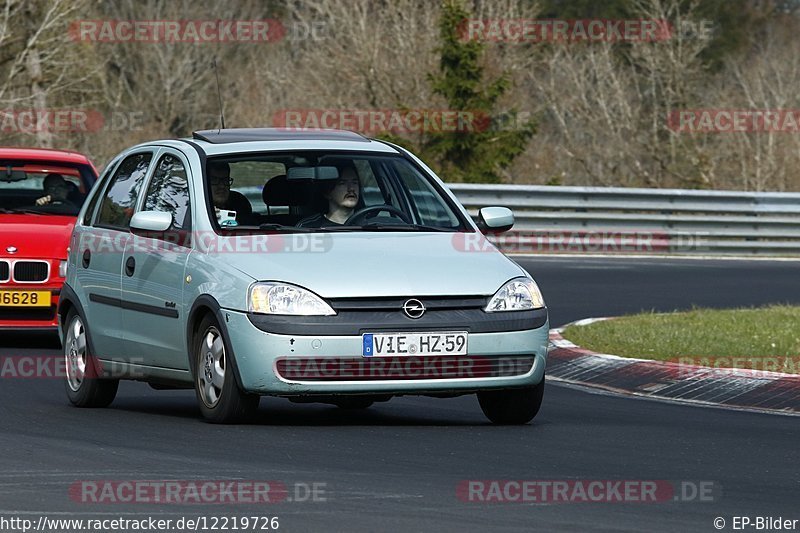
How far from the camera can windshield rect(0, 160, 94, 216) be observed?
1569 cm

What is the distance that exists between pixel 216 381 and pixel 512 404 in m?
1.61

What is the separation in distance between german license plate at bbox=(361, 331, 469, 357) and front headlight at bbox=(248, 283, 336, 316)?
0.25 m

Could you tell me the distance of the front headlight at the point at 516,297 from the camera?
948 cm

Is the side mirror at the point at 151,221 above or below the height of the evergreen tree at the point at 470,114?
above

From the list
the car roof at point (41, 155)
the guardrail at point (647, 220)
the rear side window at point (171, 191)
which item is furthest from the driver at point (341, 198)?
the guardrail at point (647, 220)

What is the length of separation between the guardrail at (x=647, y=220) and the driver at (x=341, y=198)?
54.6 feet

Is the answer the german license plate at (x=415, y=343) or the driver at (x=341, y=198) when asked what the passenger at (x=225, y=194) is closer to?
the driver at (x=341, y=198)

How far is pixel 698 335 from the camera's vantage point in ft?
47.8

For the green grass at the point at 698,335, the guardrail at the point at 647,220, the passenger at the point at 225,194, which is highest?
the passenger at the point at 225,194

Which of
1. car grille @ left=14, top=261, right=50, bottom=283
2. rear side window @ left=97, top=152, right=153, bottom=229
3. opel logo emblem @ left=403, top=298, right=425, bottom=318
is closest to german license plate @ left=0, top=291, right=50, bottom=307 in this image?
car grille @ left=14, top=261, right=50, bottom=283

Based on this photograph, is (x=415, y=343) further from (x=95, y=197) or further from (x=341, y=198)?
(x=95, y=197)

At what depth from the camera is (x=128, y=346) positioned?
1061 centimetres

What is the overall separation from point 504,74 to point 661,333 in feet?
79.4

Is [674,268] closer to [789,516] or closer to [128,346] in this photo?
[128,346]
